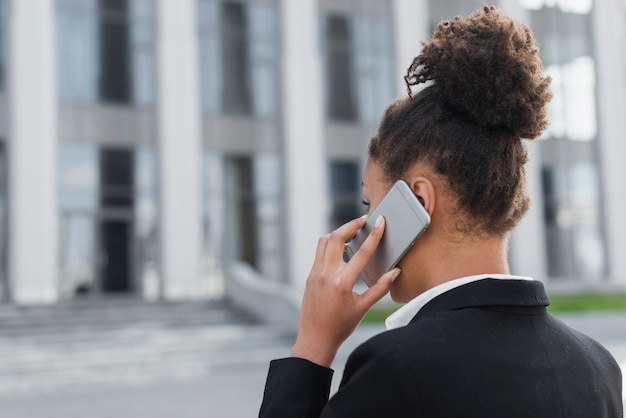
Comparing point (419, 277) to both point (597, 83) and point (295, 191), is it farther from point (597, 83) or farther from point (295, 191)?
point (597, 83)

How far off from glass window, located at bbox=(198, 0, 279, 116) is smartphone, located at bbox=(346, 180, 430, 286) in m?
20.5

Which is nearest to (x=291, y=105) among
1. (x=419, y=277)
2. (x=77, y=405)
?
(x=77, y=405)

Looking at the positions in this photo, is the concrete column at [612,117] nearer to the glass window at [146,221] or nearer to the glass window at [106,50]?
the glass window at [146,221]

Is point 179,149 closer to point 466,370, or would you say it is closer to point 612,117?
point 612,117

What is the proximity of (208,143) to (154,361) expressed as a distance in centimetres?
1028

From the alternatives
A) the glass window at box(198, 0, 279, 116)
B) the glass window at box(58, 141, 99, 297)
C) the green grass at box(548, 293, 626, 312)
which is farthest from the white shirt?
the glass window at box(198, 0, 279, 116)

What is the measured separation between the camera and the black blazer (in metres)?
1.07

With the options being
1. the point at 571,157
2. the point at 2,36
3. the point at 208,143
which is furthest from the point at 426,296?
the point at 571,157

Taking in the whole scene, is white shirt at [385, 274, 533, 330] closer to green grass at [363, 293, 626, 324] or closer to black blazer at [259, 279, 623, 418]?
black blazer at [259, 279, 623, 418]

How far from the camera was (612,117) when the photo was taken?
26.2 meters

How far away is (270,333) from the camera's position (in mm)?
14766

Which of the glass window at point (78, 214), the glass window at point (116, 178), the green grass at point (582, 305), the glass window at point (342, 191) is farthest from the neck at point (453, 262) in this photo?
the glass window at point (342, 191)

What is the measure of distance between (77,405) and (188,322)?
6.59 meters

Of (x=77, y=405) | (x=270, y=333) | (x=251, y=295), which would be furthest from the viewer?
(x=251, y=295)
